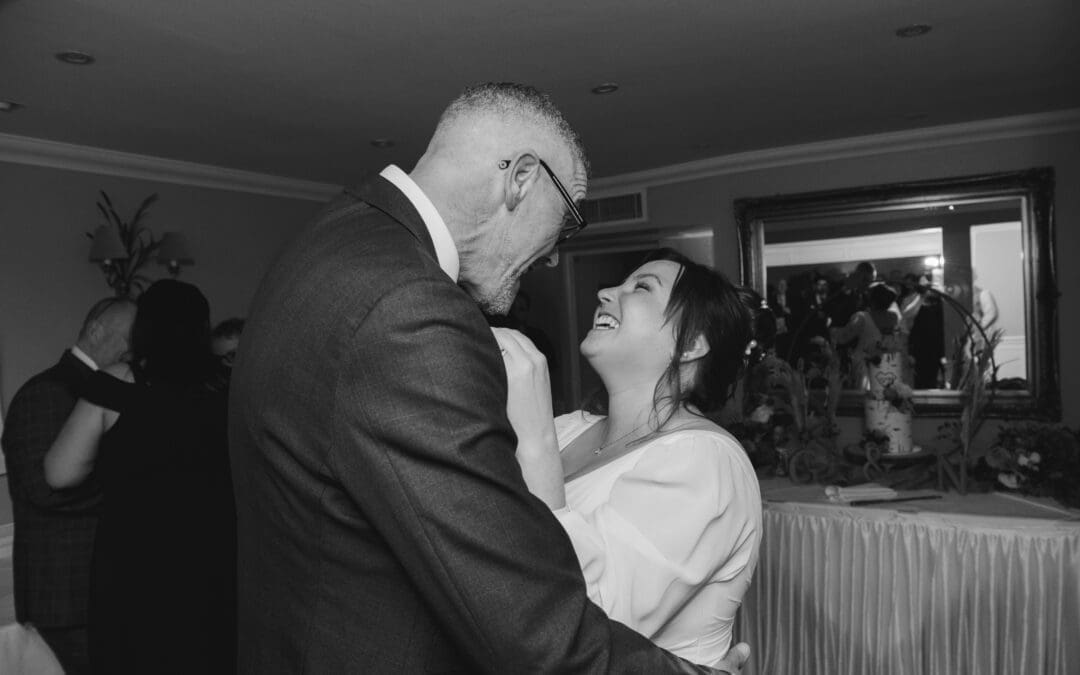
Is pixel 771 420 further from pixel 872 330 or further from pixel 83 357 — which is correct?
pixel 83 357

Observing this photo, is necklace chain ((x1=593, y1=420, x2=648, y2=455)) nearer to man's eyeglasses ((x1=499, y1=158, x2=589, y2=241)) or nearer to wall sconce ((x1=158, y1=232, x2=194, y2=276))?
man's eyeglasses ((x1=499, y1=158, x2=589, y2=241))

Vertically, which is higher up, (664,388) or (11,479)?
(664,388)

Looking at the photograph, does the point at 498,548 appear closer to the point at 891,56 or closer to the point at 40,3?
the point at 40,3

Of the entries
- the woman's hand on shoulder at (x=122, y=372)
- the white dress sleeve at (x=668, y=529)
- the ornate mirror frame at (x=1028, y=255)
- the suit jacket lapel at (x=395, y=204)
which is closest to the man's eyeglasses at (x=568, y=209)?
the suit jacket lapel at (x=395, y=204)

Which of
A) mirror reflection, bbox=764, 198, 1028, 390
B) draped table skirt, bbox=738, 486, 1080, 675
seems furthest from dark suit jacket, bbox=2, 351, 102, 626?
mirror reflection, bbox=764, 198, 1028, 390

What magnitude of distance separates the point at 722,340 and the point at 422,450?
4.11 feet

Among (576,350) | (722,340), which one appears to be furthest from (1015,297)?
(722,340)

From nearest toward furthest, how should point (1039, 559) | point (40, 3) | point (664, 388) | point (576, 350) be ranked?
point (664, 388), point (40, 3), point (1039, 559), point (576, 350)

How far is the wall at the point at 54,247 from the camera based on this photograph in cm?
456

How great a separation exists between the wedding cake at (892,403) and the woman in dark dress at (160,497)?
105 inches

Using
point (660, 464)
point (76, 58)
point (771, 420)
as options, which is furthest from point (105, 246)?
point (660, 464)

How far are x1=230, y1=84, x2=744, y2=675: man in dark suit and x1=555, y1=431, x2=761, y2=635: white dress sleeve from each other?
373 mm

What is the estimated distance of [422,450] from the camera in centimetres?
70

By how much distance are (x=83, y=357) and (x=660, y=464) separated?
67.4 inches
